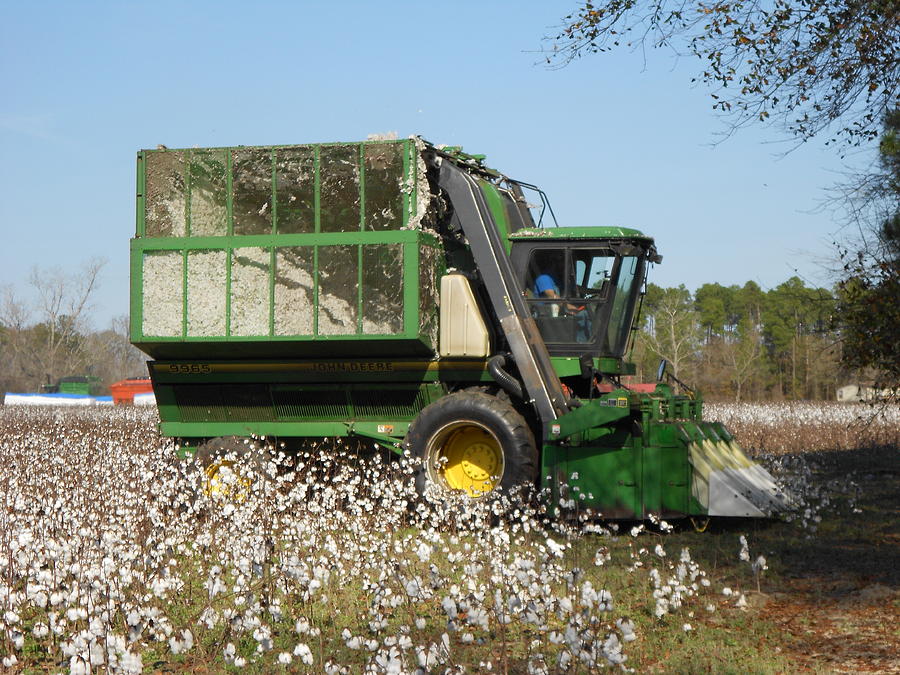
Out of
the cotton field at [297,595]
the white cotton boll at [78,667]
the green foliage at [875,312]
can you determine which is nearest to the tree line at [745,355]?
the green foliage at [875,312]

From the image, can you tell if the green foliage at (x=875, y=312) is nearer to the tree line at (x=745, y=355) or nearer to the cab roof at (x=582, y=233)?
the cab roof at (x=582, y=233)

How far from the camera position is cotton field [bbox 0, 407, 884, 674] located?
5109mm

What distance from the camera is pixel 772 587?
26.6ft

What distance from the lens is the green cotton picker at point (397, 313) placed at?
10.8 m

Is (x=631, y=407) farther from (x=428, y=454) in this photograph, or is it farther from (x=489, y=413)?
(x=428, y=454)

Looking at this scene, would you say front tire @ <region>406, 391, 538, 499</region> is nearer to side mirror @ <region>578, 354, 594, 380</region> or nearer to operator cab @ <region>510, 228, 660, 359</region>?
side mirror @ <region>578, 354, 594, 380</region>

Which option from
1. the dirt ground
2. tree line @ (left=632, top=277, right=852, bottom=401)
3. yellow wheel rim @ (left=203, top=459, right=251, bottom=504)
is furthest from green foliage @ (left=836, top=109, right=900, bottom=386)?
tree line @ (left=632, top=277, right=852, bottom=401)

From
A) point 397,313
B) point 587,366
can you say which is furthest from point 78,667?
point 587,366

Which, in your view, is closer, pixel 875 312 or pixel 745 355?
pixel 875 312

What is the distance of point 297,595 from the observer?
727 cm

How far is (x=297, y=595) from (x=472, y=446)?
4209 millimetres

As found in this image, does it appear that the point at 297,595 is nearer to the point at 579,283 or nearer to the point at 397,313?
the point at 397,313

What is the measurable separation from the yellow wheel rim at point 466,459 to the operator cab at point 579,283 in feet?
4.06

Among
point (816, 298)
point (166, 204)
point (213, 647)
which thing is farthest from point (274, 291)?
point (816, 298)
